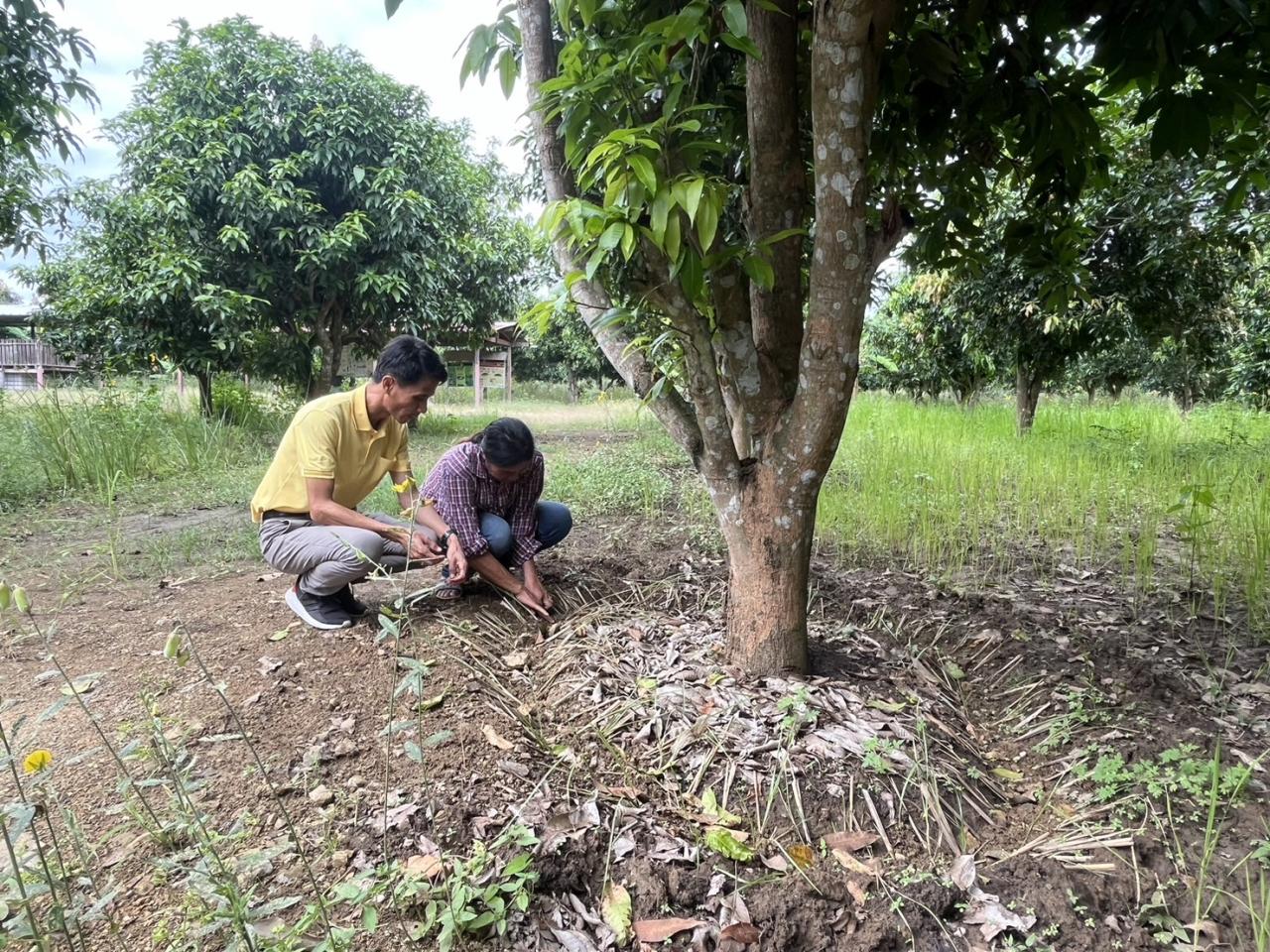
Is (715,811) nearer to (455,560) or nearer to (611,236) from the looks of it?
(455,560)

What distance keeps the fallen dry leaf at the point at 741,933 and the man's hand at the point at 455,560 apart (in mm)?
1415

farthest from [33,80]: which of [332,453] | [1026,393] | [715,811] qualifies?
[1026,393]

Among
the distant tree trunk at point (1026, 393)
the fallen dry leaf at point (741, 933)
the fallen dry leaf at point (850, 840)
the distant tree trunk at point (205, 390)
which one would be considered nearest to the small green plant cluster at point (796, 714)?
the fallen dry leaf at point (850, 840)

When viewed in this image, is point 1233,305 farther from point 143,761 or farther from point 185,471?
point 185,471

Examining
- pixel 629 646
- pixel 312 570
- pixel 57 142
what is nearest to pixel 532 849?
pixel 629 646

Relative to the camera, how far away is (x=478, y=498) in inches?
104

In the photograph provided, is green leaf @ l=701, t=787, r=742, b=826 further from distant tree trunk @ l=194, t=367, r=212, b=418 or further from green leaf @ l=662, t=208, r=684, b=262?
distant tree trunk @ l=194, t=367, r=212, b=418

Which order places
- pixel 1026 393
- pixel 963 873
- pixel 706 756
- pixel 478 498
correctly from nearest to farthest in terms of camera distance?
1. pixel 963 873
2. pixel 706 756
3. pixel 478 498
4. pixel 1026 393

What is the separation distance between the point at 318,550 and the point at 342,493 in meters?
0.27

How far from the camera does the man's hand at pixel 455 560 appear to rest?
2.36 meters

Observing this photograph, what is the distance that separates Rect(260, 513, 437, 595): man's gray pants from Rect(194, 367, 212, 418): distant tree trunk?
5840mm

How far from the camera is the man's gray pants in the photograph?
7.59ft

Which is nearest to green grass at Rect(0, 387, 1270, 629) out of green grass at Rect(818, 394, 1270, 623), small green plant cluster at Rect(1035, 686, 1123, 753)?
green grass at Rect(818, 394, 1270, 623)

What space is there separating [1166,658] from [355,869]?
8.38ft
